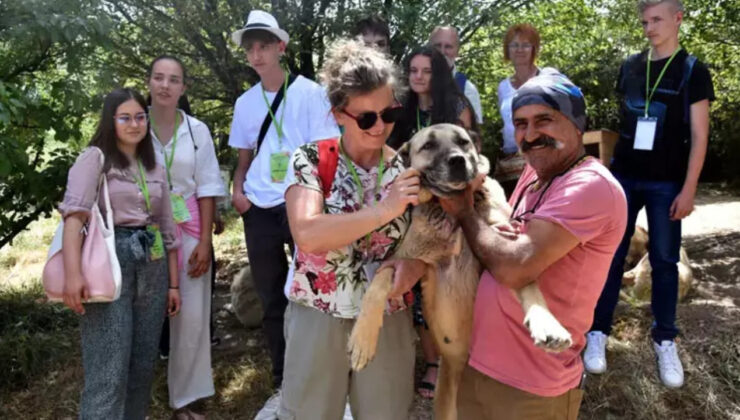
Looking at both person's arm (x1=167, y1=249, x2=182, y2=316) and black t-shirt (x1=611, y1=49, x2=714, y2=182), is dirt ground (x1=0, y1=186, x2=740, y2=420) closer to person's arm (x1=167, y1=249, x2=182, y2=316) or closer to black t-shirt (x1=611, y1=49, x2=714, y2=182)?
person's arm (x1=167, y1=249, x2=182, y2=316)

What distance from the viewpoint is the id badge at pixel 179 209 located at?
12.6 feet

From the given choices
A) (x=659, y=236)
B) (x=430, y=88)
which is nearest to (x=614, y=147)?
(x=659, y=236)

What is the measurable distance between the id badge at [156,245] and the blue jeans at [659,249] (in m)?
3.11

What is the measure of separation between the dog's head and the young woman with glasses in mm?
1734

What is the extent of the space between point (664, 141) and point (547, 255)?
102 inches

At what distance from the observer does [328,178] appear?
231cm

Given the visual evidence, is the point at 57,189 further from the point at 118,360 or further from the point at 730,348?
the point at 730,348

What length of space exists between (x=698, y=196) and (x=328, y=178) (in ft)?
40.3

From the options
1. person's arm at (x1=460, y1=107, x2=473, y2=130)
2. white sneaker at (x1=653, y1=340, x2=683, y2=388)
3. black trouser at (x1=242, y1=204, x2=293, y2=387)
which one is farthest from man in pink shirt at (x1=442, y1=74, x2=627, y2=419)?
white sneaker at (x1=653, y1=340, x2=683, y2=388)

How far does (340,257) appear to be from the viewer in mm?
2369

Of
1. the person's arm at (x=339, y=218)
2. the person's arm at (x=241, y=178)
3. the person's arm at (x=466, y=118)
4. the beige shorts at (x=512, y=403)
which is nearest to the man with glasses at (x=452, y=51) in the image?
the person's arm at (x=466, y=118)

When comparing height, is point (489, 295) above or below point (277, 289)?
above

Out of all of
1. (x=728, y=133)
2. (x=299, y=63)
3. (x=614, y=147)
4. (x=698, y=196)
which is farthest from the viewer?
(x=728, y=133)

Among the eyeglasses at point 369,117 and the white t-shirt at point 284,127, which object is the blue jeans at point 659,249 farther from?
the eyeglasses at point 369,117
